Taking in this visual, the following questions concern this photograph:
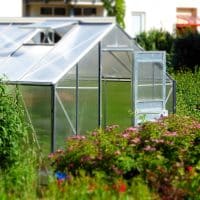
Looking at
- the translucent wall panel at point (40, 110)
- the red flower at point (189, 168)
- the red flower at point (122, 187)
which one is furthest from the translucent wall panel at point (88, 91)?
the red flower at point (122, 187)

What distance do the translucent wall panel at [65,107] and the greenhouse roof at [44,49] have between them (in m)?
0.18

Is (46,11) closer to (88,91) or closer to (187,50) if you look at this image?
(187,50)

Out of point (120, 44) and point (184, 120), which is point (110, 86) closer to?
point (120, 44)

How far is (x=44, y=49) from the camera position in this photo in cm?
1479

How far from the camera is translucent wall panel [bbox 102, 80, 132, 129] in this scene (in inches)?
617

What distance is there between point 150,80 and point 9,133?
627cm

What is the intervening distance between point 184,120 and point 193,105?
857cm

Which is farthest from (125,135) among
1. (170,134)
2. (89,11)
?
(89,11)

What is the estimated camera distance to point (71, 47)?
48.0 ft

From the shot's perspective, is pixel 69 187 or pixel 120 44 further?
Result: pixel 120 44

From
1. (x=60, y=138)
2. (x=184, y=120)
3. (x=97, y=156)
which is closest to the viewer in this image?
(x=97, y=156)

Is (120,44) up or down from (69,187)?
up

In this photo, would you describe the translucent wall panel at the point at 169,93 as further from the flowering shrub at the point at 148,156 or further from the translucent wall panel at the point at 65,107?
the flowering shrub at the point at 148,156

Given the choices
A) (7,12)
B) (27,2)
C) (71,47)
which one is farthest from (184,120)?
(27,2)
